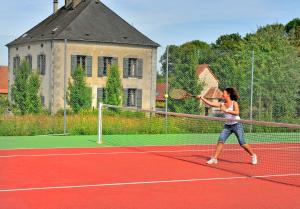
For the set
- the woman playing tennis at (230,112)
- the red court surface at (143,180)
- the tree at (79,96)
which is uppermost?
the tree at (79,96)

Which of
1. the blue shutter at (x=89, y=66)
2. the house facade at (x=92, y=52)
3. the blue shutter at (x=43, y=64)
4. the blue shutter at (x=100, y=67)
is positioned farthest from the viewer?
the blue shutter at (x=100, y=67)

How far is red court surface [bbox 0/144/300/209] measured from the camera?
22.4ft

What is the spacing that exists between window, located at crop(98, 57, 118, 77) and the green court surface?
68.7 ft

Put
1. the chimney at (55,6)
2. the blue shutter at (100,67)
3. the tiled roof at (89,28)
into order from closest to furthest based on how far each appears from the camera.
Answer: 1. the blue shutter at (100,67)
2. the tiled roof at (89,28)
3. the chimney at (55,6)

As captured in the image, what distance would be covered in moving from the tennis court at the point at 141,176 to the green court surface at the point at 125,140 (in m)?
0.05

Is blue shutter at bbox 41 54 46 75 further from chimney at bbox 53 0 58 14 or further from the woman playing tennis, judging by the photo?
the woman playing tennis

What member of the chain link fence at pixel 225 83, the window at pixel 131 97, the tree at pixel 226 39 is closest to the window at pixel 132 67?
the window at pixel 131 97

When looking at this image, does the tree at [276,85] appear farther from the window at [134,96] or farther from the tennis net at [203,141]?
the window at [134,96]

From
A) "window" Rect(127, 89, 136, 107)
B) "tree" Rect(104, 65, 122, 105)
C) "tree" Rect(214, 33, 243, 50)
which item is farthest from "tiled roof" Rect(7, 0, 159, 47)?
"tree" Rect(214, 33, 243, 50)

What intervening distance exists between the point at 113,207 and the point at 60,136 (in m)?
10.1

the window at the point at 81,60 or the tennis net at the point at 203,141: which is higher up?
the window at the point at 81,60

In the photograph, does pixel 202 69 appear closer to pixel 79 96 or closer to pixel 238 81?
pixel 238 81

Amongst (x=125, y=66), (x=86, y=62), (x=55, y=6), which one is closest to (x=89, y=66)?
(x=86, y=62)

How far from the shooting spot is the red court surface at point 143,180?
684 centimetres
